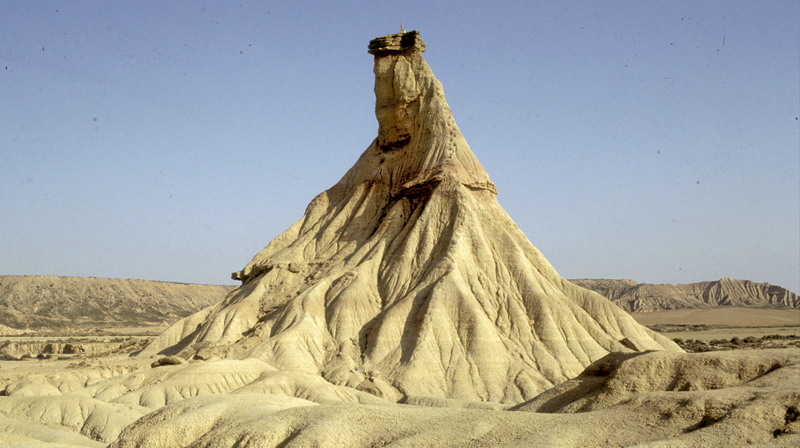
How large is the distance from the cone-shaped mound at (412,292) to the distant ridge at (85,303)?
259 feet

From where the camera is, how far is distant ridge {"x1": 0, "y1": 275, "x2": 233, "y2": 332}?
435ft

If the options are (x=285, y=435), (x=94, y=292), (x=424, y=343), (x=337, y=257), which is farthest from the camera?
(x=94, y=292)

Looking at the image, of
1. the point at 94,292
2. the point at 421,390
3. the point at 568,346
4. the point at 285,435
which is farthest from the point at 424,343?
the point at 94,292

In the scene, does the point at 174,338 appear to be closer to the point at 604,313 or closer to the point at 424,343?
the point at 424,343

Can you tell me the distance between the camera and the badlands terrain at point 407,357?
801 inches

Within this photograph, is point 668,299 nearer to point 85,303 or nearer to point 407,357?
point 85,303

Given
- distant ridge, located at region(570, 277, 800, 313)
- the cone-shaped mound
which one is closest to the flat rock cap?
the cone-shaped mound

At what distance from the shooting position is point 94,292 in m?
154

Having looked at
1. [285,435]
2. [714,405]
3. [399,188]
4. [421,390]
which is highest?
[399,188]


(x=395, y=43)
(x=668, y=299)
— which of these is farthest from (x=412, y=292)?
(x=668, y=299)

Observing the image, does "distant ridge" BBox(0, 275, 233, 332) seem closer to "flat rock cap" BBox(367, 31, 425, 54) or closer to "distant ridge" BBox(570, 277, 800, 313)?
"flat rock cap" BBox(367, 31, 425, 54)

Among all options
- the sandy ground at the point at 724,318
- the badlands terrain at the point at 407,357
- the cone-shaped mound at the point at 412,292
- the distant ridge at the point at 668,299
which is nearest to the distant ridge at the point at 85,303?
the badlands terrain at the point at 407,357

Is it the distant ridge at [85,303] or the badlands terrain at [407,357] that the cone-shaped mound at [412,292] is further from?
the distant ridge at [85,303]

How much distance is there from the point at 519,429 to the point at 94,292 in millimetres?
148525
